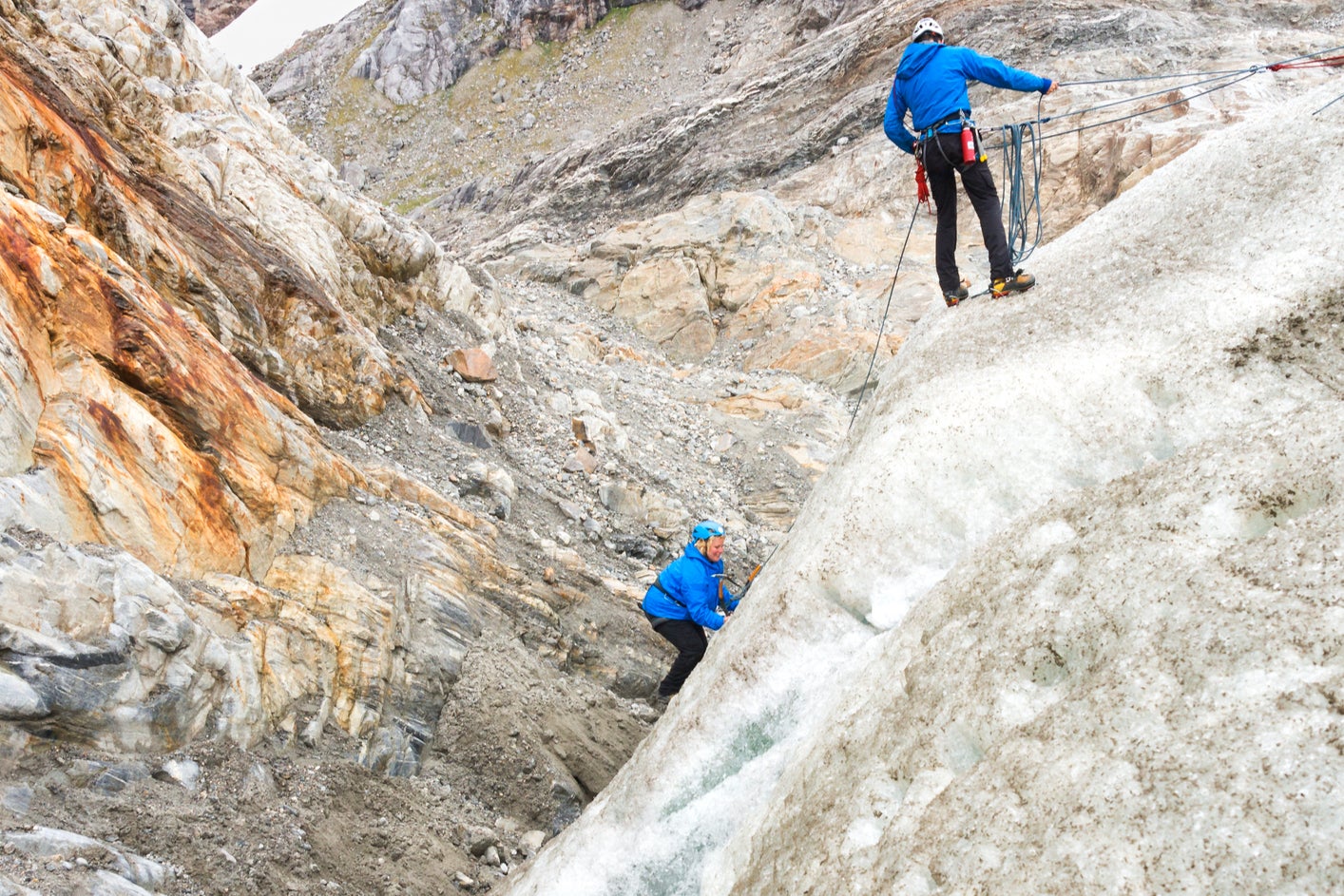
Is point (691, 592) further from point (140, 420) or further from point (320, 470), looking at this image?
point (140, 420)

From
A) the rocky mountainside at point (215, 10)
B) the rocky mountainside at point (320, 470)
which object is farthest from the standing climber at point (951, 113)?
the rocky mountainside at point (215, 10)

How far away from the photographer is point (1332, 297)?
583 cm

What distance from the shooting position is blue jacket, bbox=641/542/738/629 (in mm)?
9953

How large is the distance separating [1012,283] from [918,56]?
7.61 feet

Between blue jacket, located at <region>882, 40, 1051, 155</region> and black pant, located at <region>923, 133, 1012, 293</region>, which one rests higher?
blue jacket, located at <region>882, 40, 1051, 155</region>

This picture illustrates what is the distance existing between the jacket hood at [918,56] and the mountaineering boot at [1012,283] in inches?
82.7

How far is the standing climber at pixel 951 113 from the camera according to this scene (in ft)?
26.8

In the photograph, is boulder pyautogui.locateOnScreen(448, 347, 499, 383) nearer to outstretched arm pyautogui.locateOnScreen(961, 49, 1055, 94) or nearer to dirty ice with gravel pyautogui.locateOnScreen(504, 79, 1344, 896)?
dirty ice with gravel pyautogui.locateOnScreen(504, 79, 1344, 896)

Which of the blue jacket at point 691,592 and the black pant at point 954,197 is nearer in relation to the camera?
the black pant at point 954,197

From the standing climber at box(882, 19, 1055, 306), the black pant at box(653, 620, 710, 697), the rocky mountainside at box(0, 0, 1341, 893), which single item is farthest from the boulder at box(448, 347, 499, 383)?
the standing climber at box(882, 19, 1055, 306)

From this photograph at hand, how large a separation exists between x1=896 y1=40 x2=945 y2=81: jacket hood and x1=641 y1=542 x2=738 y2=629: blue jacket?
17.3ft

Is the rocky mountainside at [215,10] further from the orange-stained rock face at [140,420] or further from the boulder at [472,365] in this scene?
the orange-stained rock face at [140,420]

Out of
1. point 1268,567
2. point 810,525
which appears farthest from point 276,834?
point 1268,567

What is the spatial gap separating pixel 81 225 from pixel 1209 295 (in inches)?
430
